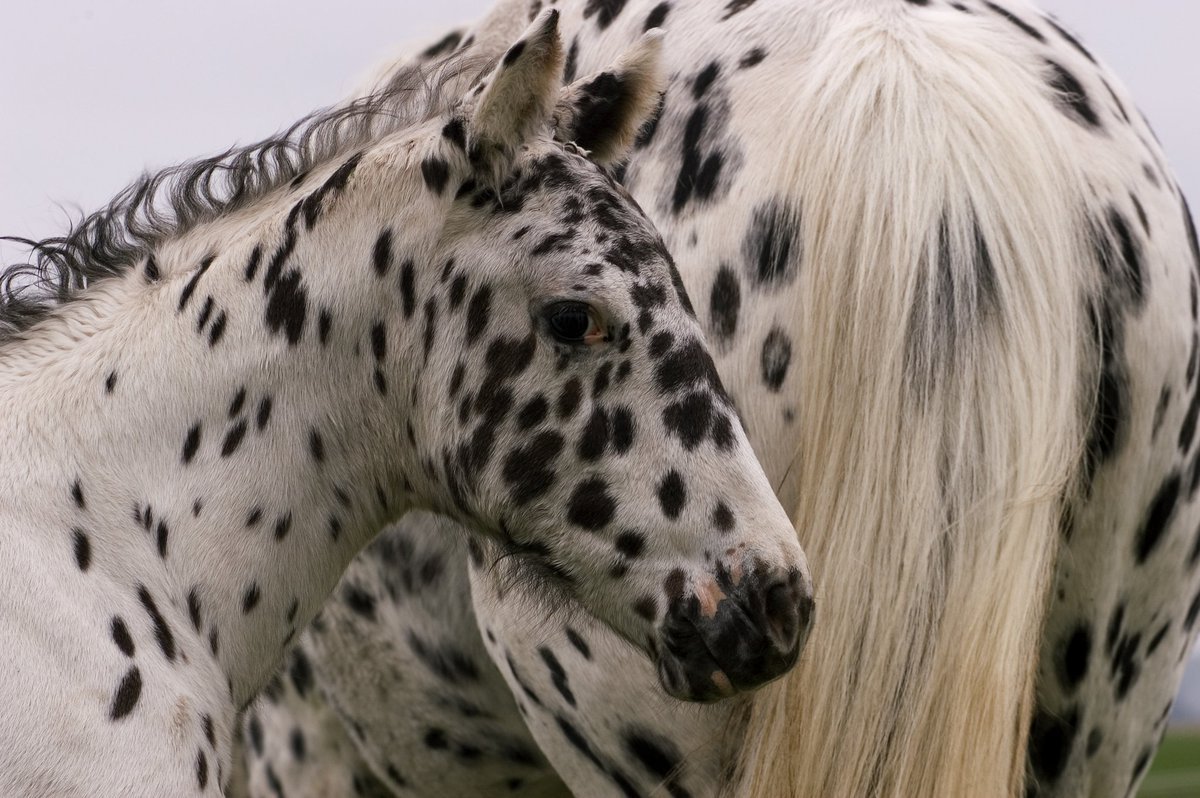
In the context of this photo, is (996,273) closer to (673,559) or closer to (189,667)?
(673,559)

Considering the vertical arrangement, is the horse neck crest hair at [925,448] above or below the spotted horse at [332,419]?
below

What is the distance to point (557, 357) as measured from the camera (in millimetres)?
2908

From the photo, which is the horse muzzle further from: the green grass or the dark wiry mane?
the green grass

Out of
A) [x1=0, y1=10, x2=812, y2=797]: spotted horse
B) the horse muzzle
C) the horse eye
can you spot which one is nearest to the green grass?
the horse muzzle

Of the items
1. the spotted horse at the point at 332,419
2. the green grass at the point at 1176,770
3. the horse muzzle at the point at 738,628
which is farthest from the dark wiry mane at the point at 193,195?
the green grass at the point at 1176,770

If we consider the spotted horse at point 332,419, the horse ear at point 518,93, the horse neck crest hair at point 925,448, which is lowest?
the horse neck crest hair at point 925,448

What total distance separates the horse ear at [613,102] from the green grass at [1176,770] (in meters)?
3.01

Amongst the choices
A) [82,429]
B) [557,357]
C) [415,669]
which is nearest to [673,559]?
[557,357]

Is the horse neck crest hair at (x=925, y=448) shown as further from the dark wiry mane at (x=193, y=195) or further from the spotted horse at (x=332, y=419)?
the dark wiry mane at (x=193, y=195)

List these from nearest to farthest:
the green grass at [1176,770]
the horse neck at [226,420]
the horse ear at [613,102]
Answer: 1. the horse neck at [226,420]
2. the horse ear at [613,102]
3. the green grass at [1176,770]

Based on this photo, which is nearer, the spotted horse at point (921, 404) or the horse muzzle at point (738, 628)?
the horse muzzle at point (738, 628)

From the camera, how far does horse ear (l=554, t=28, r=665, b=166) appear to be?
3.16 metres

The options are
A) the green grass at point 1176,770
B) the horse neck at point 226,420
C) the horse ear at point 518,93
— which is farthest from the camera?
the green grass at point 1176,770

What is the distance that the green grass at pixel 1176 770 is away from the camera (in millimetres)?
13594
